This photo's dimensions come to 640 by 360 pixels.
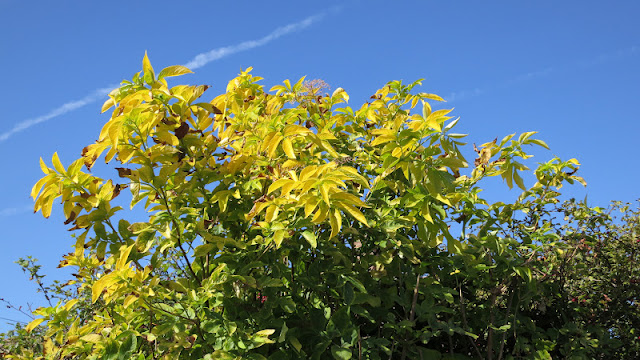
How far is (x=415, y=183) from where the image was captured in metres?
2.56

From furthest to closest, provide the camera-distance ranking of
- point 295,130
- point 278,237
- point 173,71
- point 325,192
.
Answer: point 173,71
point 295,130
point 278,237
point 325,192

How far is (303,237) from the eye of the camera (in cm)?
287

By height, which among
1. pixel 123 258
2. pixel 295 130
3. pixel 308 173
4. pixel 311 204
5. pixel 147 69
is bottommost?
pixel 123 258

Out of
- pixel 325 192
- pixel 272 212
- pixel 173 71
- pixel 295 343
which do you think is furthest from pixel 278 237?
pixel 173 71

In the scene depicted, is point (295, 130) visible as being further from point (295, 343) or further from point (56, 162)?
point (56, 162)

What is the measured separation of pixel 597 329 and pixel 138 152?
297 centimetres

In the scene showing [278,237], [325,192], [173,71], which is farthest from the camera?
[173,71]

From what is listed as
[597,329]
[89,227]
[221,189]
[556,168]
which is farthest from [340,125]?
[597,329]

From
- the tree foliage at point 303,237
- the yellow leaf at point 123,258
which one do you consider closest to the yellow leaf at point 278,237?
the tree foliage at point 303,237

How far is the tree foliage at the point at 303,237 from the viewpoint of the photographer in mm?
2475

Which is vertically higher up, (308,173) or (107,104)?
(107,104)

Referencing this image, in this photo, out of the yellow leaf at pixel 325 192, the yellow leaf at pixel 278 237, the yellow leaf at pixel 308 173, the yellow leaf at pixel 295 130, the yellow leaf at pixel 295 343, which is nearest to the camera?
the yellow leaf at pixel 325 192

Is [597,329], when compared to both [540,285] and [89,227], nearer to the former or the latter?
[540,285]

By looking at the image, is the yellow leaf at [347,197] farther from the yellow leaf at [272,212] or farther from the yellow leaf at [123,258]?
the yellow leaf at [123,258]
